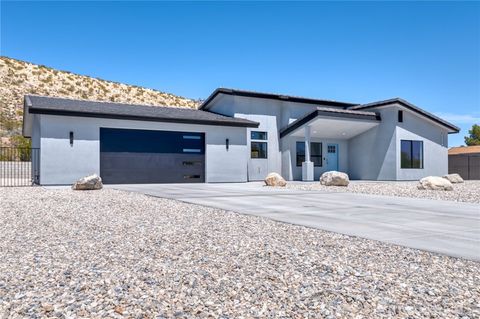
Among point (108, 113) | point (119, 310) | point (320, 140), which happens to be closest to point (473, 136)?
point (320, 140)

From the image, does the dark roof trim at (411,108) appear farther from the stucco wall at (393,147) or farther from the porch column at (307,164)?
the porch column at (307,164)

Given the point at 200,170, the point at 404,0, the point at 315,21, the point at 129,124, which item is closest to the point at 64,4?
the point at 129,124

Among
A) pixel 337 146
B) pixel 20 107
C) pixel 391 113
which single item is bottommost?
pixel 337 146

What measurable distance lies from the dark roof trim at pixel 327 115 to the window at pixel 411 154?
9.07ft

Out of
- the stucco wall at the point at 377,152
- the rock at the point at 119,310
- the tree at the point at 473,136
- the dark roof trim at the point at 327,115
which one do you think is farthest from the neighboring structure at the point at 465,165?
the tree at the point at 473,136

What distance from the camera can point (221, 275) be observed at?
4070 mm

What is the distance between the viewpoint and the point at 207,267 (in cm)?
437

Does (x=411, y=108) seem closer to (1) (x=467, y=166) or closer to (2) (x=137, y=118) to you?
(1) (x=467, y=166)

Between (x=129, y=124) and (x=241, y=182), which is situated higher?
(x=129, y=124)

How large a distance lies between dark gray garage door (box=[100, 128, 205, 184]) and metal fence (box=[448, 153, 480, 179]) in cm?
2127

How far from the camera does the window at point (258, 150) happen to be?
24.9 meters

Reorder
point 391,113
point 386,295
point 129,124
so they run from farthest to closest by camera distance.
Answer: point 391,113 → point 129,124 → point 386,295

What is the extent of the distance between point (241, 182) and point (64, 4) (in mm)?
15721

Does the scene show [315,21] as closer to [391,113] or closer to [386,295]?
[391,113]
